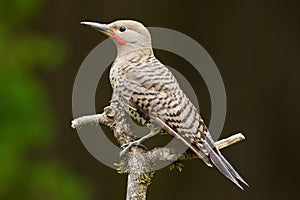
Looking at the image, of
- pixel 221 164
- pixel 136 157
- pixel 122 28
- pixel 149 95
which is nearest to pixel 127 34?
pixel 122 28

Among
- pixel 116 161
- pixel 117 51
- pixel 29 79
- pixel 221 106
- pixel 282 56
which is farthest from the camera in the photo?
pixel 282 56

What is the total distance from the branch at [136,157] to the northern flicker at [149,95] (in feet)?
0.15

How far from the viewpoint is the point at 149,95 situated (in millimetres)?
2986

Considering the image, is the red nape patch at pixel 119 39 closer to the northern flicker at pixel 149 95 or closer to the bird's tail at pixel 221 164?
the northern flicker at pixel 149 95

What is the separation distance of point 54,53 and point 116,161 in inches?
79.1

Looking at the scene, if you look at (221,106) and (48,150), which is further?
(48,150)

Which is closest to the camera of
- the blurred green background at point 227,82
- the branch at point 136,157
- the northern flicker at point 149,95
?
the branch at point 136,157

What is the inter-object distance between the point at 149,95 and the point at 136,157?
0.93 ft

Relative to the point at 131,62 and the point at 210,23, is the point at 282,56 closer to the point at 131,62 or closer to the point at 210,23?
the point at 210,23

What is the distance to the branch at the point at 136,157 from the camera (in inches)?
107

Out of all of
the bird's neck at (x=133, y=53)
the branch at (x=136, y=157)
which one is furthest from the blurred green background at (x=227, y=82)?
the branch at (x=136, y=157)

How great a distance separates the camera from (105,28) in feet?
10.1

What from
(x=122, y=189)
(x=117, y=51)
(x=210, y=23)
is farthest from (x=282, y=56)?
(x=117, y=51)

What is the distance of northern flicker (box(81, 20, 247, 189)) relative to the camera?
2.89 m
